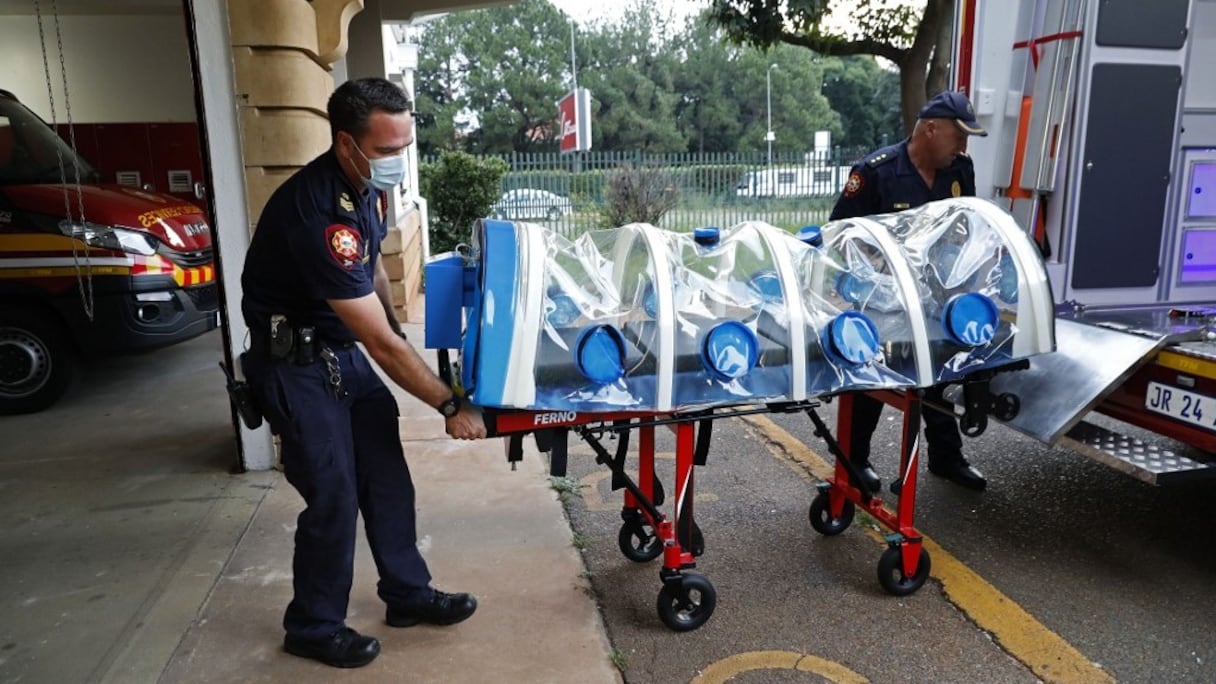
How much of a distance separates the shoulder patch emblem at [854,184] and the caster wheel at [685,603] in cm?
211

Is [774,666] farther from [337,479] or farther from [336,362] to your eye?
[336,362]

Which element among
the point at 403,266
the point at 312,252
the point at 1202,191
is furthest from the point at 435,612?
the point at 403,266

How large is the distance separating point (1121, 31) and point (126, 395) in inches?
266

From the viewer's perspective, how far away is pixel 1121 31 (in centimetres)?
383

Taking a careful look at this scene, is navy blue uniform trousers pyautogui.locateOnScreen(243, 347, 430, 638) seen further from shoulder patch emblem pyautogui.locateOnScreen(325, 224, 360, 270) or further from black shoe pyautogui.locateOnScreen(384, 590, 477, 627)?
shoulder patch emblem pyautogui.locateOnScreen(325, 224, 360, 270)

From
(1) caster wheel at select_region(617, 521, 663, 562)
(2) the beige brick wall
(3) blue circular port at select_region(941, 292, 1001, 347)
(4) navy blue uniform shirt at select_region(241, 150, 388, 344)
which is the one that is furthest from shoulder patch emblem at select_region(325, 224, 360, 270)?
(2) the beige brick wall

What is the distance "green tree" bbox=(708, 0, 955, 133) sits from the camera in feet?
38.5

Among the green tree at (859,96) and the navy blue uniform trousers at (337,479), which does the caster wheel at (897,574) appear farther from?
the green tree at (859,96)

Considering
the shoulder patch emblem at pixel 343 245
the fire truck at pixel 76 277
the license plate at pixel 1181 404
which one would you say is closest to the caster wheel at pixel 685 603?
the shoulder patch emblem at pixel 343 245

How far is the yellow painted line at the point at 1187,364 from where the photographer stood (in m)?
3.09

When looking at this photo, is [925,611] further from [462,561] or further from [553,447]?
[462,561]

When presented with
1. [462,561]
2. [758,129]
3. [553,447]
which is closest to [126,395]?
[462,561]

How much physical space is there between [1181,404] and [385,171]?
306 centimetres

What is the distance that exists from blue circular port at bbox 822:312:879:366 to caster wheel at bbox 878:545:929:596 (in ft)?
3.07
